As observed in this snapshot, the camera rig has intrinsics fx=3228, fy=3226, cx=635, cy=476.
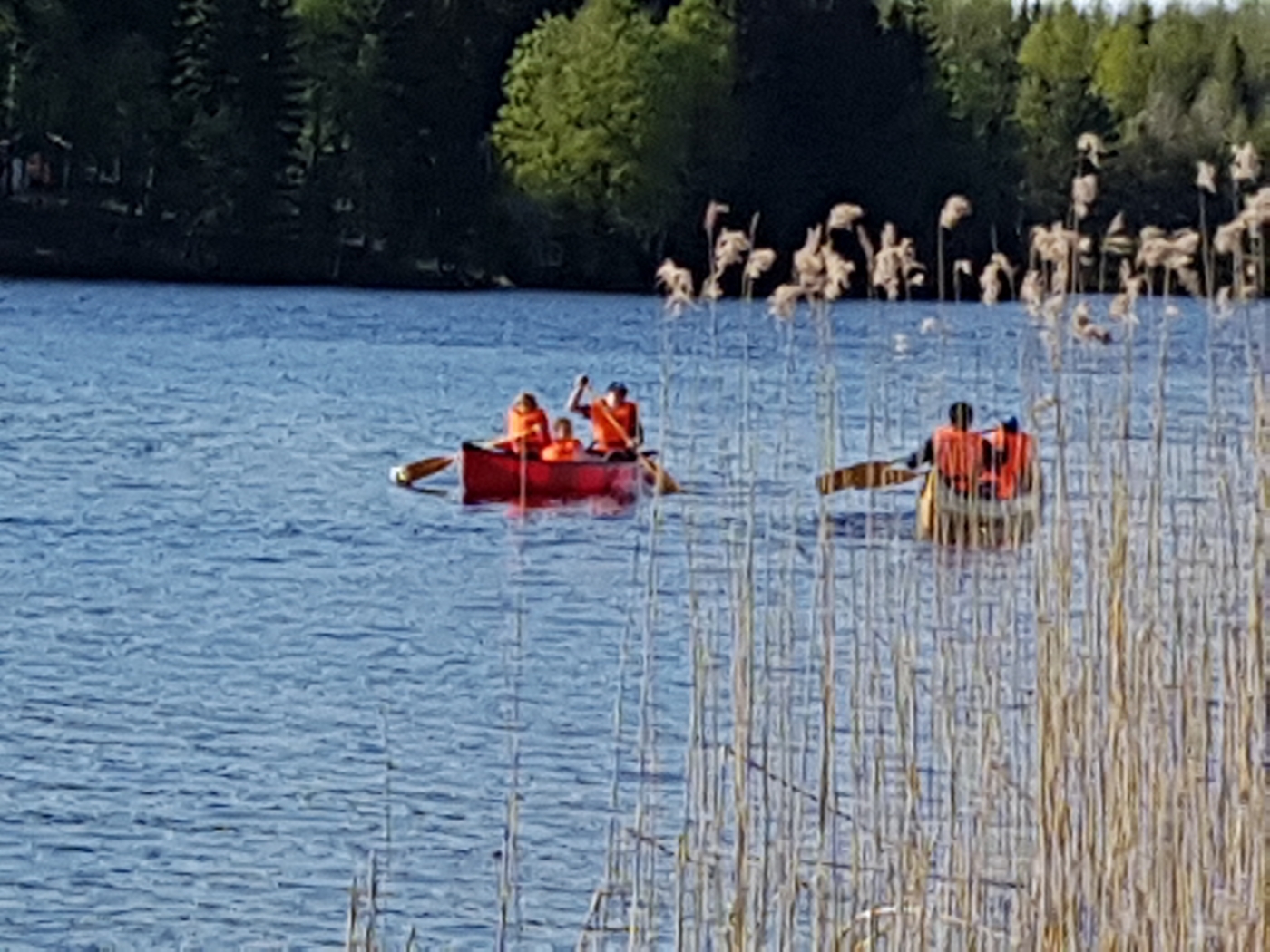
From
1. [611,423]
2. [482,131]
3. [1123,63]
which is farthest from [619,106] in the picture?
[611,423]

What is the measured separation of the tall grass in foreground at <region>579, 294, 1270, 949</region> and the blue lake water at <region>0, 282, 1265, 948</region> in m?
0.24

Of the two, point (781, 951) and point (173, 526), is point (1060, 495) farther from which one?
point (173, 526)

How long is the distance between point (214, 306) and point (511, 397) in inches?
786

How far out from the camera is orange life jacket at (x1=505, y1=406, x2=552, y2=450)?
2459 cm

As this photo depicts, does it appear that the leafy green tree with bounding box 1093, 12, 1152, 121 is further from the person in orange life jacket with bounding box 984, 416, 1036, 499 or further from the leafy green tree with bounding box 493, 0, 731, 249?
the person in orange life jacket with bounding box 984, 416, 1036, 499

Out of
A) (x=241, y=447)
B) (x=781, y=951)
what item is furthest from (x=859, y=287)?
(x=781, y=951)

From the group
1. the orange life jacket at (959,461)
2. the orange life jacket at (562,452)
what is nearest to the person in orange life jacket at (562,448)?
the orange life jacket at (562,452)

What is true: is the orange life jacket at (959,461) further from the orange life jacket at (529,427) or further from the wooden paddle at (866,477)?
the orange life jacket at (529,427)

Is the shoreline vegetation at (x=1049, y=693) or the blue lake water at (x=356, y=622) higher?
the shoreline vegetation at (x=1049, y=693)

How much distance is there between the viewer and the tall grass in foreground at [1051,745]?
22.1ft

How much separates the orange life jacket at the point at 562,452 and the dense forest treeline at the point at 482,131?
138ft

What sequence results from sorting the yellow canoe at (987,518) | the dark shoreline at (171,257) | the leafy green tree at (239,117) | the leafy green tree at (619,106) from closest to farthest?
the yellow canoe at (987,518)
the leafy green tree at (619,106)
the dark shoreline at (171,257)
the leafy green tree at (239,117)

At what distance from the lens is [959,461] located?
1041cm

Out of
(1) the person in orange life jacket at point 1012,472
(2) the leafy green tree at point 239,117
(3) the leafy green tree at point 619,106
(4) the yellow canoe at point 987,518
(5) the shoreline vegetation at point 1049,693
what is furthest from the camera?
(2) the leafy green tree at point 239,117
